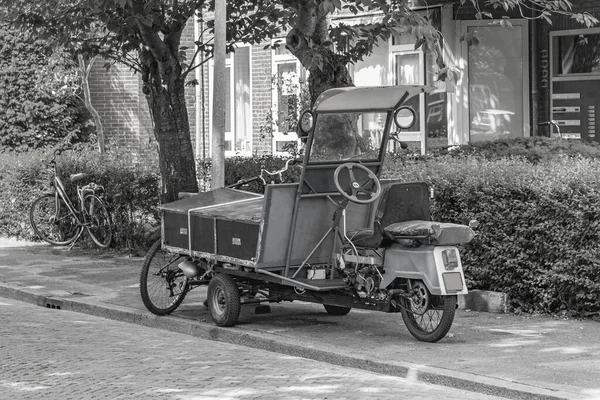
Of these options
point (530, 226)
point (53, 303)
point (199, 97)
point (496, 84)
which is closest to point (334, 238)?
point (530, 226)

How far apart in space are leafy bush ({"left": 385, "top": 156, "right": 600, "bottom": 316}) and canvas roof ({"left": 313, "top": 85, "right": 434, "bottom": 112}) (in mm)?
1620

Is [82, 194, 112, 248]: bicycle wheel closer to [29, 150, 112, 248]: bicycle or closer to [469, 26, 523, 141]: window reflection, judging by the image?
[29, 150, 112, 248]: bicycle

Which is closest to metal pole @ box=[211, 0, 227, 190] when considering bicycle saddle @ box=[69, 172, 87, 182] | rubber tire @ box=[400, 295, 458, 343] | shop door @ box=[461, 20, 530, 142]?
rubber tire @ box=[400, 295, 458, 343]

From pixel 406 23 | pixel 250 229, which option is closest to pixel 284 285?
pixel 250 229

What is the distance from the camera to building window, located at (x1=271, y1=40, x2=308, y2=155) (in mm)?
Result: 20781

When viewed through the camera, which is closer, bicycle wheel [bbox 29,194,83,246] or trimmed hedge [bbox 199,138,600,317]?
trimmed hedge [bbox 199,138,600,317]

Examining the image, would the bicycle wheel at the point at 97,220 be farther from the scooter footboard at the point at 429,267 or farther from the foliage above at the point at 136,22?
the scooter footboard at the point at 429,267

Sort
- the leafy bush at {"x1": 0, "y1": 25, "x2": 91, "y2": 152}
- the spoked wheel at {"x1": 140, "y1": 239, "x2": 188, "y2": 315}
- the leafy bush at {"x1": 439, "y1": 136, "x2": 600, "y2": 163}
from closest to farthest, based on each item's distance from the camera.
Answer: the spoked wheel at {"x1": 140, "y1": 239, "x2": 188, "y2": 315}, the leafy bush at {"x1": 439, "y1": 136, "x2": 600, "y2": 163}, the leafy bush at {"x1": 0, "y1": 25, "x2": 91, "y2": 152}

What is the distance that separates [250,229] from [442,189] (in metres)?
2.30

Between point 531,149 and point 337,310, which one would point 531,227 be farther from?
point 531,149

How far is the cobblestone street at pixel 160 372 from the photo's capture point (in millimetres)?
7629

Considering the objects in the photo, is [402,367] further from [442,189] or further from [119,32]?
[119,32]

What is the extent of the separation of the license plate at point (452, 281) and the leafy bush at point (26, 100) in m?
17.0

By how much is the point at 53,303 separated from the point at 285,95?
10.2 m
